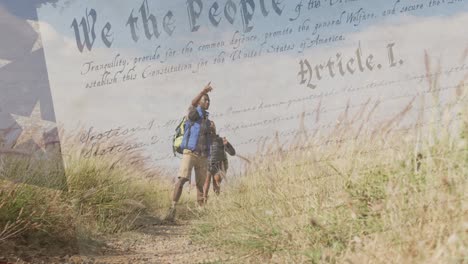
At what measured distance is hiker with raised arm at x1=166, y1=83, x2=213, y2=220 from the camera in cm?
314

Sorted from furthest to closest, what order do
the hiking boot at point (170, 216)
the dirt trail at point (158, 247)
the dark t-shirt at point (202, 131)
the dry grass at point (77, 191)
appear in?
the hiking boot at point (170, 216) < the dry grass at point (77, 191) < the dirt trail at point (158, 247) < the dark t-shirt at point (202, 131)

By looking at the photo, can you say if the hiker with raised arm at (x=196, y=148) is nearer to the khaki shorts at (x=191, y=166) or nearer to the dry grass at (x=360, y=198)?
the khaki shorts at (x=191, y=166)

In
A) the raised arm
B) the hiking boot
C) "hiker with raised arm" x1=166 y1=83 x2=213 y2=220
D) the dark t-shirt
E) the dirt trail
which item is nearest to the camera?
the raised arm

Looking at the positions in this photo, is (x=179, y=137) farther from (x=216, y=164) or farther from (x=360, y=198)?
(x=360, y=198)

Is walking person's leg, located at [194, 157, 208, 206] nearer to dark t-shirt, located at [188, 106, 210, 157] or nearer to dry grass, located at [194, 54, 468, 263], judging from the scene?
dark t-shirt, located at [188, 106, 210, 157]

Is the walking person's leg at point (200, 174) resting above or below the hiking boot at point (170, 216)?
above

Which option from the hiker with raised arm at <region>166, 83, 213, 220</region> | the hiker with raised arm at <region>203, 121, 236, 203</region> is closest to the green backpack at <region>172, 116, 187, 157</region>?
the hiker with raised arm at <region>166, 83, 213, 220</region>

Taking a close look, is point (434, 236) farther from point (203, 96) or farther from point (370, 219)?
point (203, 96)

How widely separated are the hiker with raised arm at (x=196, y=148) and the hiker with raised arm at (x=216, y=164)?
39 millimetres

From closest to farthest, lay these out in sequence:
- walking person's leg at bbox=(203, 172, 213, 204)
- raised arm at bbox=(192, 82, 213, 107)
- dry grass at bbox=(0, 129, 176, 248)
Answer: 1. raised arm at bbox=(192, 82, 213, 107)
2. dry grass at bbox=(0, 129, 176, 248)
3. walking person's leg at bbox=(203, 172, 213, 204)

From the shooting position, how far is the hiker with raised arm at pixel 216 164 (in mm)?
3350

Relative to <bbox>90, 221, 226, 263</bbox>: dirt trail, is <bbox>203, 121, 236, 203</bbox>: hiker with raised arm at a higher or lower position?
higher

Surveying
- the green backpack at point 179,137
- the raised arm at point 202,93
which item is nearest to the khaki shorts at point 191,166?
the green backpack at point 179,137

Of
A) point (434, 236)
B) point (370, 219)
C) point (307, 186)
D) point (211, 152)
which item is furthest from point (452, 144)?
point (211, 152)
